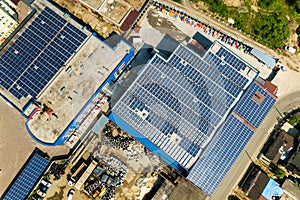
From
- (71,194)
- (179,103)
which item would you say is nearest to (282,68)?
(179,103)

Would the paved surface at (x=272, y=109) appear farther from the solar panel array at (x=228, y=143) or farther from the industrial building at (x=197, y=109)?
the industrial building at (x=197, y=109)

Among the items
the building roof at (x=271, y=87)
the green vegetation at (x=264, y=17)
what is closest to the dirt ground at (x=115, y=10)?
the green vegetation at (x=264, y=17)

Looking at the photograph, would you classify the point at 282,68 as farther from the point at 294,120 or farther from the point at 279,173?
the point at 279,173

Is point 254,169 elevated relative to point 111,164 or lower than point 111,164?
elevated

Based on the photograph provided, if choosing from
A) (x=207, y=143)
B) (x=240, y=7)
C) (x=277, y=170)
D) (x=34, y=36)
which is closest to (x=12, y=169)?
(x=34, y=36)

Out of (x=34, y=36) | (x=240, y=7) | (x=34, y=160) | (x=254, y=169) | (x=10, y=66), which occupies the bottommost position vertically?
(x=34, y=160)

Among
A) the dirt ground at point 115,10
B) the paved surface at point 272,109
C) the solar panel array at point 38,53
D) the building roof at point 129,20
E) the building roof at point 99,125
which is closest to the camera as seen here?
the solar panel array at point 38,53

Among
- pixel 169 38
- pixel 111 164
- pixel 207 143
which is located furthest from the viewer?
pixel 169 38

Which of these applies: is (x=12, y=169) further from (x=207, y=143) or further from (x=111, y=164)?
(x=207, y=143)
